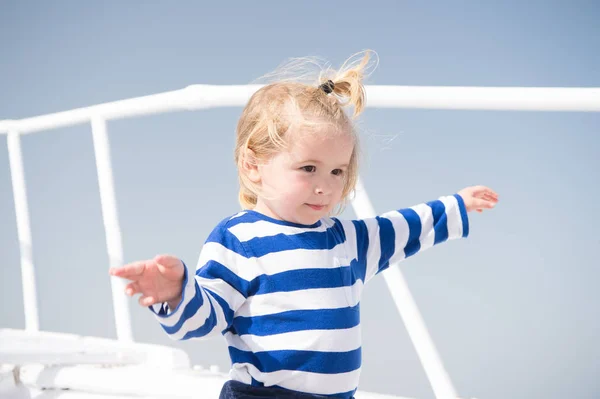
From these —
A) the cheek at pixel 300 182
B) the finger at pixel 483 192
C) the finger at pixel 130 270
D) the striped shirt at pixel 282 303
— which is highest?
the cheek at pixel 300 182

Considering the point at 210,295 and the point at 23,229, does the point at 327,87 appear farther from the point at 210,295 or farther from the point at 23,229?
the point at 23,229

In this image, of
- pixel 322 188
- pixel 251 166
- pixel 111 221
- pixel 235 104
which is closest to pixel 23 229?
pixel 111 221

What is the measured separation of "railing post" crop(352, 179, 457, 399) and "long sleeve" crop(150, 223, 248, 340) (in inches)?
13.5

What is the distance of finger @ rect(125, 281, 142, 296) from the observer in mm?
689

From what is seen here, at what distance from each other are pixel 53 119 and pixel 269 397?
1140 millimetres

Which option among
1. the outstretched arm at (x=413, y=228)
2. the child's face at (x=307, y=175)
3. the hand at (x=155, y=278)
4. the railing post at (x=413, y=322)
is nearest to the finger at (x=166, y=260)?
the hand at (x=155, y=278)

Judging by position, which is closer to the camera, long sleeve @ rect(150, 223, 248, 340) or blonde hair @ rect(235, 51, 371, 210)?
long sleeve @ rect(150, 223, 248, 340)

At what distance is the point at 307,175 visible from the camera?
0.89 m

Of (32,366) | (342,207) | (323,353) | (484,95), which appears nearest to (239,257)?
(323,353)

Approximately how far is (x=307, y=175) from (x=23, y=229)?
4.08 ft

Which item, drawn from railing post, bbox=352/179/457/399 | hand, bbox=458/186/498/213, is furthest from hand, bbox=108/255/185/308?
hand, bbox=458/186/498/213

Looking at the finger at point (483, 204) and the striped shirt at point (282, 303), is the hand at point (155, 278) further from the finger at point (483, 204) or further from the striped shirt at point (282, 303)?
the finger at point (483, 204)

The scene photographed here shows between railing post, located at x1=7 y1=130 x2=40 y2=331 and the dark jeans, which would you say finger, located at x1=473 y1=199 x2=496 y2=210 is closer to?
the dark jeans

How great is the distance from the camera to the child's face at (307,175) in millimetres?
887
